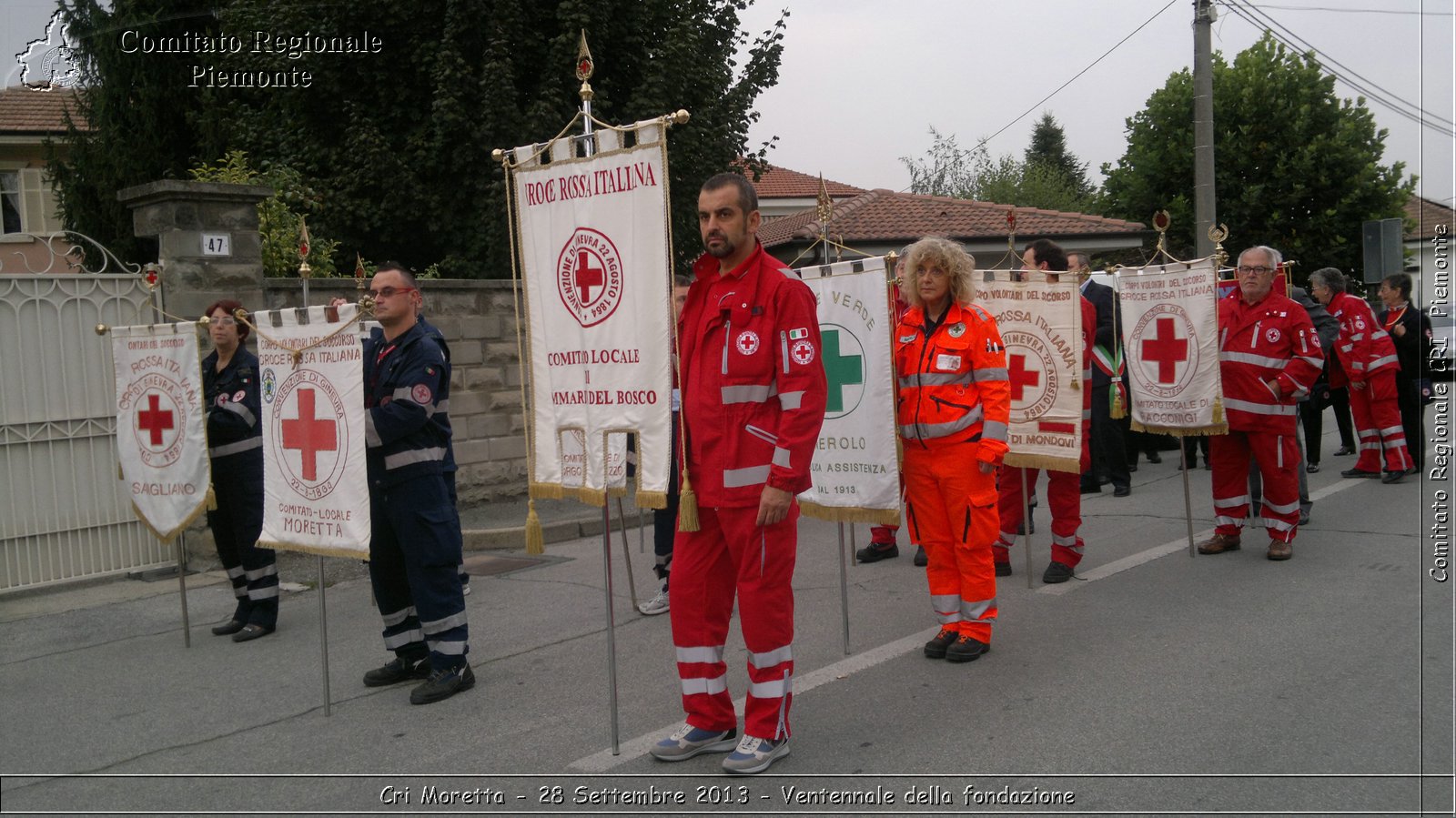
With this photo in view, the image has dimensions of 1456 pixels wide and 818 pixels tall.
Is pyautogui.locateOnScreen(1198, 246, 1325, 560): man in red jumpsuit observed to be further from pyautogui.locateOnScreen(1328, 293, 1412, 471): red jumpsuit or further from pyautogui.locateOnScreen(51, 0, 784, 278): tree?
pyautogui.locateOnScreen(51, 0, 784, 278): tree

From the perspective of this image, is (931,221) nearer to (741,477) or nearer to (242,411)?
(242,411)

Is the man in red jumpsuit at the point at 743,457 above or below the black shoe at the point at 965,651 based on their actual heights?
above

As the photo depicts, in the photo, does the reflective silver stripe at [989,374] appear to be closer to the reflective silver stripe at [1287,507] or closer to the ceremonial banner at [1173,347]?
the ceremonial banner at [1173,347]

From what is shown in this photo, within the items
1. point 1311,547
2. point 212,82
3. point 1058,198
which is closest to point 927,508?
point 1311,547

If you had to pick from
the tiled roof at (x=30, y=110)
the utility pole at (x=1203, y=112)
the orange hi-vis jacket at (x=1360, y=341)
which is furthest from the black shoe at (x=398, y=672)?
the tiled roof at (x=30, y=110)

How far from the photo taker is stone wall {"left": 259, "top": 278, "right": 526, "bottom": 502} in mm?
10664

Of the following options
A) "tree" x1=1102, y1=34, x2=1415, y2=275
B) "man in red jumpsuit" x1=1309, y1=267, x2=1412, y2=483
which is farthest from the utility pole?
"tree" x1=1102, y1=34, x2=1415, y2=275

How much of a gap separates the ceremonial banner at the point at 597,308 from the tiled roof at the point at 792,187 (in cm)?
3105

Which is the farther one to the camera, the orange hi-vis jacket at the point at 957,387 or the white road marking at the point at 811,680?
the orange hi-vis jacket at the point at 957,387

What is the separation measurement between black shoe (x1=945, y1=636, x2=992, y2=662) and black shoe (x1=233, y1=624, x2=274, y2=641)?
161 inches

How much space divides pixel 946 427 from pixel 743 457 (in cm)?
168

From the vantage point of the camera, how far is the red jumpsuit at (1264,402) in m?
7.43

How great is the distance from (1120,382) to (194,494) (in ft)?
24.9

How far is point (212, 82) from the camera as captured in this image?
14.7 m
